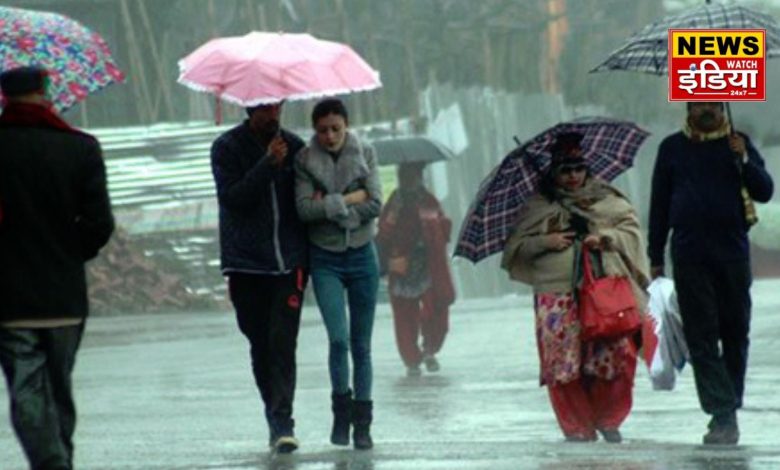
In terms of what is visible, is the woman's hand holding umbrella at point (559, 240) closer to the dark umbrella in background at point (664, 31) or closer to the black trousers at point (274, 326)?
the dark umbrella in background at point (664, 31)

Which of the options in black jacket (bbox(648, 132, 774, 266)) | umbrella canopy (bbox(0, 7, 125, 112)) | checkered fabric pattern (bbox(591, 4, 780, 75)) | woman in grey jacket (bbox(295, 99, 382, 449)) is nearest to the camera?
umbrella canopy (bbox(0, 7, 125, 112))

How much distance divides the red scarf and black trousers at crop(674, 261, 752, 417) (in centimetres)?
389

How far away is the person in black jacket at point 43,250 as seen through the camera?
33.2 ft

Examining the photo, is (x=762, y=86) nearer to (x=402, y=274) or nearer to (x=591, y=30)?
(x=591, y=30)

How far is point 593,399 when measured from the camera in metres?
13.9

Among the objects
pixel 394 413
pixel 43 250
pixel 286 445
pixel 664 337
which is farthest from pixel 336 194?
pixel 394 413

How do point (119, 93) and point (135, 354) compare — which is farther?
point (119, 93)

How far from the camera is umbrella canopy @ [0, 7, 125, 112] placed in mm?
11344

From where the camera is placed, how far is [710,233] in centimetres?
1309

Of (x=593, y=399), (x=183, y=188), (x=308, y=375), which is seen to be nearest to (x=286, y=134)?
(x=593, y=399)

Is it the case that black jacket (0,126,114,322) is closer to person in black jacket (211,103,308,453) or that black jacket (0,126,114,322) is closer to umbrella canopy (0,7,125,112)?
umbrella canopy (0,7,125,112)

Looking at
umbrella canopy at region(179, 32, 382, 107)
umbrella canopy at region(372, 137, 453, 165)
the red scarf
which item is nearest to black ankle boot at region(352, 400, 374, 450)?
umbrella canopy at region(179, 32, 382, 107)

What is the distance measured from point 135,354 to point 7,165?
12.7 metres

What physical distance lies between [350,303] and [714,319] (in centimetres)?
172
